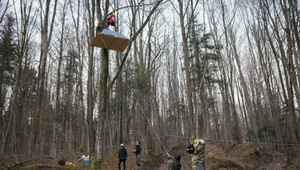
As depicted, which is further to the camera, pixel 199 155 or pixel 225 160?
pixel 225 160

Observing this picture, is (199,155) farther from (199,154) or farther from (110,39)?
(110,39)

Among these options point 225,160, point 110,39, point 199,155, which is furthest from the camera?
point 225,160

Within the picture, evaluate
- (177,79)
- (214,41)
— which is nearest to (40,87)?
(214,41)

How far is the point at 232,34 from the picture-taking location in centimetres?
2217

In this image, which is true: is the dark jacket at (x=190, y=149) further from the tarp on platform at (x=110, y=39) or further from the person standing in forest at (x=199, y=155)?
the tarp on platform at (x=110, y=39)

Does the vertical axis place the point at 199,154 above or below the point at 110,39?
below

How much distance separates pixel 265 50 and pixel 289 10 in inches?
308

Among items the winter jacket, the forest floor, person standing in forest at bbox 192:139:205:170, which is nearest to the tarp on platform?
person standing in forest at bbox 192:139:205:170

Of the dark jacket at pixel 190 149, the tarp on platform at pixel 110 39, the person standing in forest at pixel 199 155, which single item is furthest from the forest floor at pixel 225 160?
the tarp on platform at pixel 110 39

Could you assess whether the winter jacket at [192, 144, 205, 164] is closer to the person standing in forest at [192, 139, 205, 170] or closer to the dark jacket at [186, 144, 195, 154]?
the person standing in forest at [192, 139, 205, 170]

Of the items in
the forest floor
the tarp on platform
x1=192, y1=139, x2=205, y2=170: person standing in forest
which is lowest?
the forest floor

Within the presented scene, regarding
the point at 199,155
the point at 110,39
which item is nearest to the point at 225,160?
the point at 199,155

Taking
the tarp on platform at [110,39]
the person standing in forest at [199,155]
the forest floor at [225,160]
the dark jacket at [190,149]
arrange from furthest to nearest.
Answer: the forest floor at [225,160] → the person standing in forest at [199,155] → the dark jacket at [190,149] → the tarp on platform at [110,39]

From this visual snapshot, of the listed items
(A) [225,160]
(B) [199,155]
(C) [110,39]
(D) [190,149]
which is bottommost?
(A) [225,160]
